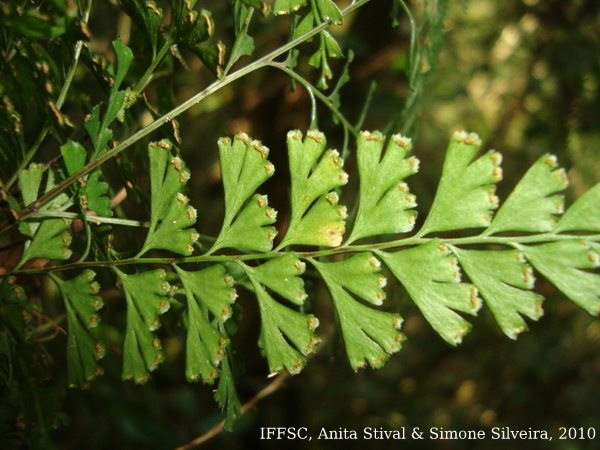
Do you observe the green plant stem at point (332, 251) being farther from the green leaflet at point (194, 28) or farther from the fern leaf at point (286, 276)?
the green leaflet at point (194, 28)

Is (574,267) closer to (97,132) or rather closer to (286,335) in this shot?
(286,335)

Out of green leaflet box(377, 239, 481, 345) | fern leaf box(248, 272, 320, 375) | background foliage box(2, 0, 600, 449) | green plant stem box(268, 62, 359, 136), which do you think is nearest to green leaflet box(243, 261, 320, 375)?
fern leaf box(248, 272, 320, 375)

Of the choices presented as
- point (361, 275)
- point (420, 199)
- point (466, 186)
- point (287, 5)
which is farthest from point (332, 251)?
point (420, 199)

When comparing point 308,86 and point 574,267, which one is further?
point 308,86

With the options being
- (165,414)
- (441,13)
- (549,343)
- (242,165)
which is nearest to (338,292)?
(242,165)

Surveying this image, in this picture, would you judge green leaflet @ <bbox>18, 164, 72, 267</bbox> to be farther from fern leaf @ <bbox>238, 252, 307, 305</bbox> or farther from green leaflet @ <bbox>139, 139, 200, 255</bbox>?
fern leaf @ <bbox>238, 252, 307, 305</bbox>

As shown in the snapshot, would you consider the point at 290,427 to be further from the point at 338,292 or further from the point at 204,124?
the point at 338,292
